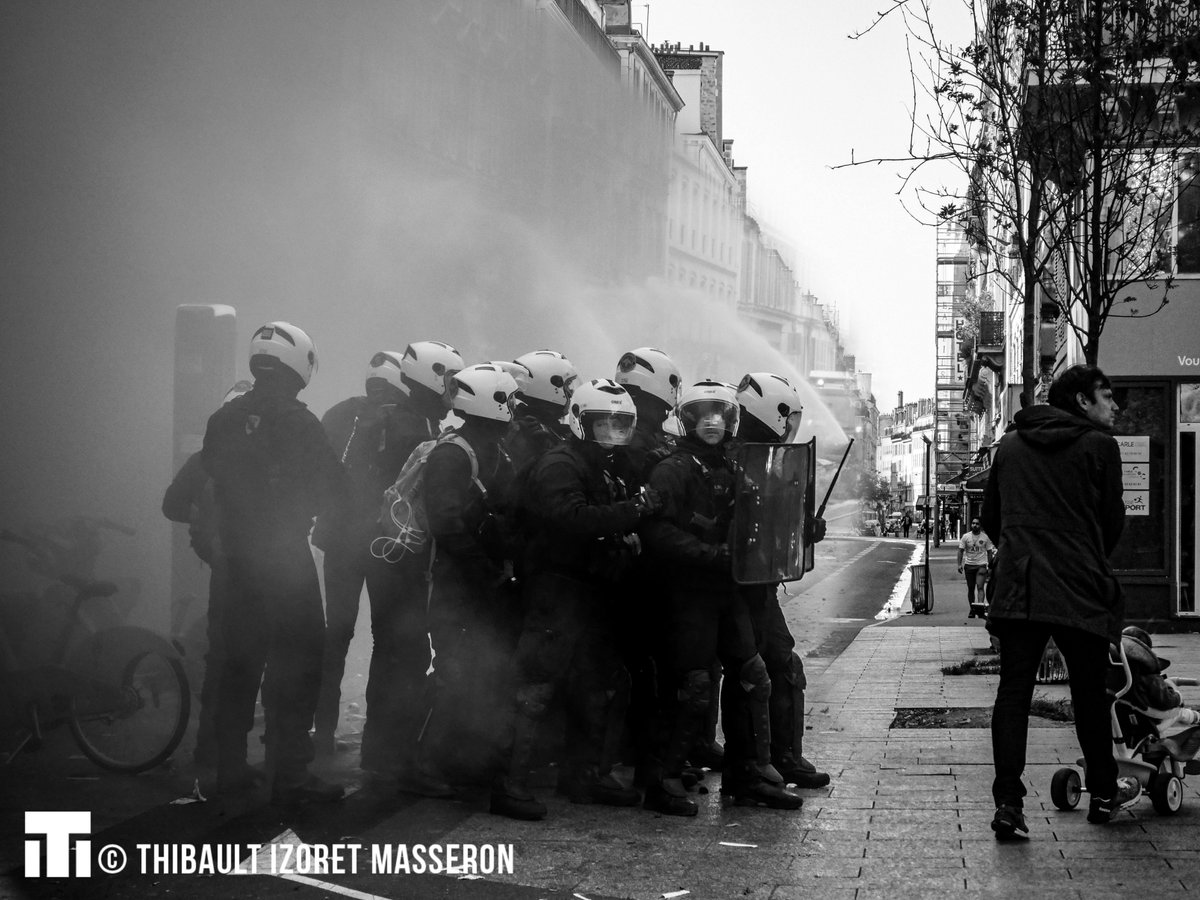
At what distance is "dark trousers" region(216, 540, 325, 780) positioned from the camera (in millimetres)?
5680

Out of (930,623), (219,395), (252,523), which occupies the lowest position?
(930,623)

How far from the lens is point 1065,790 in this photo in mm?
5742

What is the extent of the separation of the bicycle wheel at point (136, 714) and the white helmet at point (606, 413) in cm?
201

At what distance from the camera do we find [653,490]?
18.8ft

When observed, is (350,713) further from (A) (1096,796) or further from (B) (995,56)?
(B) (995,56)

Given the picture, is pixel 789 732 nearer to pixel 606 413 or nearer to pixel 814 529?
pixel 814 529

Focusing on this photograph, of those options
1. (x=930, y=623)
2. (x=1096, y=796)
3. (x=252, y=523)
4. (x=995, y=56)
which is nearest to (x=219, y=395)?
(x=252, y=523)

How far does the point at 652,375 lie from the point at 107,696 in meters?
2.66

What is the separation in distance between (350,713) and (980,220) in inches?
252

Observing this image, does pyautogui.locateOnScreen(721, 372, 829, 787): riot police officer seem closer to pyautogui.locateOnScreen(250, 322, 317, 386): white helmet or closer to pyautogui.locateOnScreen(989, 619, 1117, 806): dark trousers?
pyautogui.locateOnScreen(989, 619, 1117, 806): dark trousers

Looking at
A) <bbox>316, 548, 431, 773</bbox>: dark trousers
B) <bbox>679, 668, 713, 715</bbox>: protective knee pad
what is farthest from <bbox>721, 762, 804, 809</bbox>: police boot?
<bbox>316, 548, 431, 773</bbox>: dark trousers

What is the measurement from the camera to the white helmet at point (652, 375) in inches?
247

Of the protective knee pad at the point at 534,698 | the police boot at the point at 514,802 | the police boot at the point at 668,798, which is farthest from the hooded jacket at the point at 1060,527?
the police boot at the point at 514,802

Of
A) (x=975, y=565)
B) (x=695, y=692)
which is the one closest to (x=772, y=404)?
(x=695, y=692)
